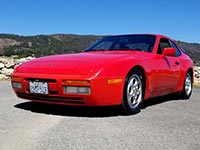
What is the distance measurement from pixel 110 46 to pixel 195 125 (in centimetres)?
218

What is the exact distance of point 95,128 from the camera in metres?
3.69

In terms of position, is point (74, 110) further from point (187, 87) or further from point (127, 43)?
point (187, 87)

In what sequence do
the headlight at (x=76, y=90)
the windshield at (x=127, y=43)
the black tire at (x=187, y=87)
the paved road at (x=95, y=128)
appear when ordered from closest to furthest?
1. the paved road at (x=95, y=128)
2. the headlight at (x=76, y=90)
3. the windshield at (x=127, y=43)
4. the black tire at (x=187, y=87)

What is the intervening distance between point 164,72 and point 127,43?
785 mm

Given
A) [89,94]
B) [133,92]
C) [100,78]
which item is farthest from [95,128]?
[133,92]

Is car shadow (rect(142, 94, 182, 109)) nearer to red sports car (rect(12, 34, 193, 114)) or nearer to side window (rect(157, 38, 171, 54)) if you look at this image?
red sports car (rect(12, 34, 193, 114))

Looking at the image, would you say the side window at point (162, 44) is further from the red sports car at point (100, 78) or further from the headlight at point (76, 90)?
the headlight at point (76, 90)

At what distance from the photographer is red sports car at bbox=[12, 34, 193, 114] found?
4137 mm

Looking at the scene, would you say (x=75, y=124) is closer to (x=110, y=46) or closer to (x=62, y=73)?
(x=62, y=73)

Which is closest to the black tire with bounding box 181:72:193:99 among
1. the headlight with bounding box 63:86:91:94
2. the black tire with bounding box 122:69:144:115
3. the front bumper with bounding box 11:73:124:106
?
the black tire with bounding box 122:69:144:115

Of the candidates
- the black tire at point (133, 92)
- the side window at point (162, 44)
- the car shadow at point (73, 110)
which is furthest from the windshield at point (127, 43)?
the car shadow at point (73, 110)

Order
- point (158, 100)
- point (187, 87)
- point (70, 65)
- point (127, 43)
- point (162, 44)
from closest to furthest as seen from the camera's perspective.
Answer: point (70, 65)
point (127, 43)
point (162, 44)
point (158, 100)
point (187, 87)

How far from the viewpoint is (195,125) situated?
4.07 metres

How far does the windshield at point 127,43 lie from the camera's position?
18.0 ft
